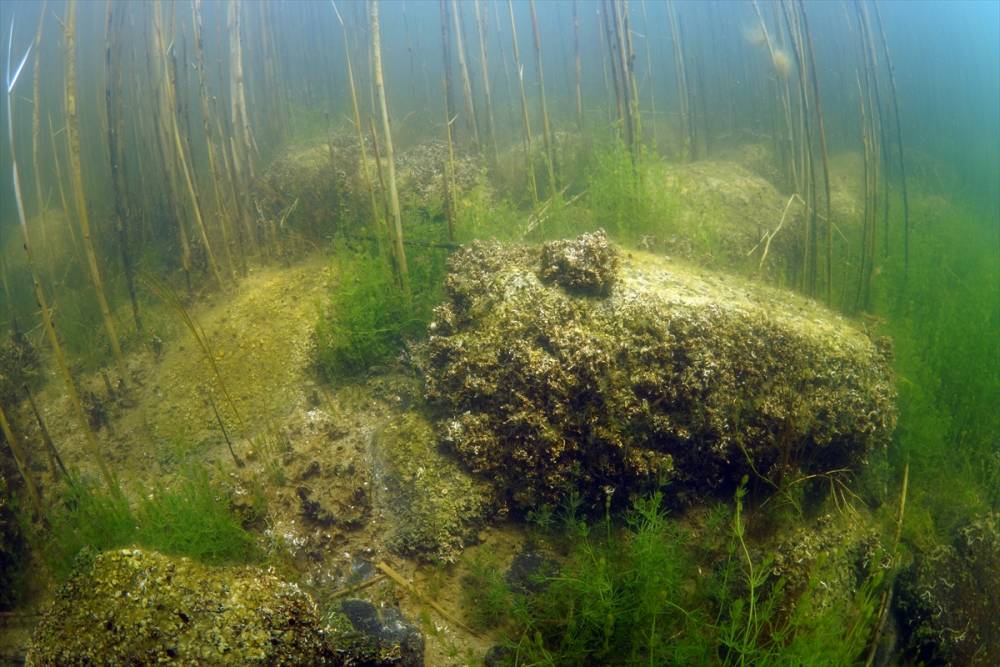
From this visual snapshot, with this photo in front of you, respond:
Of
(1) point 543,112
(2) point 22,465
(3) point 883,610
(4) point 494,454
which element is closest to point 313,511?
(4) point 494,454

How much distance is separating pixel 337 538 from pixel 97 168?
48.3ft

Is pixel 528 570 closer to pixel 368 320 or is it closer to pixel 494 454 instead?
pixel 494 454

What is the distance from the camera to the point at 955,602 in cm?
365

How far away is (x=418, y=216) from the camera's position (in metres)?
6.18

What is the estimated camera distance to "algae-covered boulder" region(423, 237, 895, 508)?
144 inches

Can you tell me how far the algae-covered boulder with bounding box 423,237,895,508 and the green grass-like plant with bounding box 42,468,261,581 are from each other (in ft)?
5.50

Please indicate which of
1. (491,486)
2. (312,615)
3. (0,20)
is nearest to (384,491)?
(491,486)

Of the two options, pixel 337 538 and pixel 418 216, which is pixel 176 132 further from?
pixel 337 538

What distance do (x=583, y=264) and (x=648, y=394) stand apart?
1.10m

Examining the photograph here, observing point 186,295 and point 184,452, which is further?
point 186,295

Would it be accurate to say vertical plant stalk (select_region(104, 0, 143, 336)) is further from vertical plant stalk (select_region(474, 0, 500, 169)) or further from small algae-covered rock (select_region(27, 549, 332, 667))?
vertical plant stalk (select_region(474, 0, 500, 169))

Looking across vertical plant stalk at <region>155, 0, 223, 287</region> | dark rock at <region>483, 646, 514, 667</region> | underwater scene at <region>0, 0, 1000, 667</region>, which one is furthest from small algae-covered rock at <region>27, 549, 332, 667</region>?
vertical plant stalk at <region>155, 0, 223, 287</region>

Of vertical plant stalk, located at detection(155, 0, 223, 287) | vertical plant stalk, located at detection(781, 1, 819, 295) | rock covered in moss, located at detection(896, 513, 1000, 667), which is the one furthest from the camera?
vertical plant stalk, located at detection(781, 1, 819, 295)

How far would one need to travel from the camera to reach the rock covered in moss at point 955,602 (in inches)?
138
